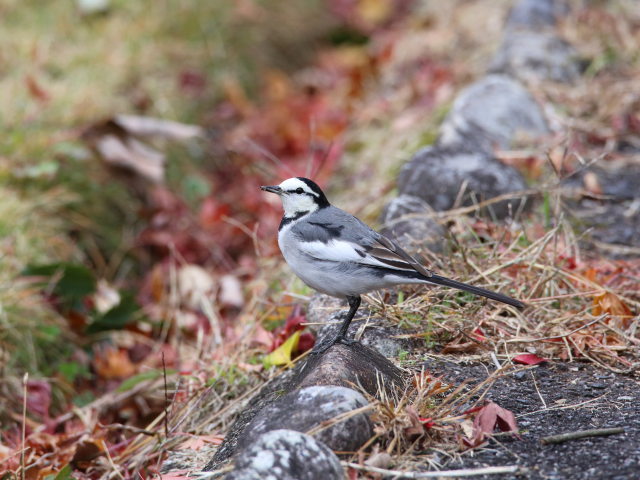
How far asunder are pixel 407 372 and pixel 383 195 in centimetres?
196

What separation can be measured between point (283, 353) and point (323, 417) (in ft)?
3.13

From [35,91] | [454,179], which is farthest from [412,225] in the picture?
[35,91]

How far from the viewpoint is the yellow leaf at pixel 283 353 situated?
3168 mm

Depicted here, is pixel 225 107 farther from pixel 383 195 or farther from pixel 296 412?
pixel 296 412

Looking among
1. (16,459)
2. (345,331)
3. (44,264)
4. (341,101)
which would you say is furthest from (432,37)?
(16,459)

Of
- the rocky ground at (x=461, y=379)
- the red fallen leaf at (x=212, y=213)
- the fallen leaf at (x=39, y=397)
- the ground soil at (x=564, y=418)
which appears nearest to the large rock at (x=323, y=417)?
the rocky ground at (x=461, y=379)

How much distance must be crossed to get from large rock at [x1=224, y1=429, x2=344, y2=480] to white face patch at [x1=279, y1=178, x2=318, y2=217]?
134 centimetres

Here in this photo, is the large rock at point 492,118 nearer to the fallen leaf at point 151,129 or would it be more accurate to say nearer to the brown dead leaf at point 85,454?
the fallen leaf at point 151,129

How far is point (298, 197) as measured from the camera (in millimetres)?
3270

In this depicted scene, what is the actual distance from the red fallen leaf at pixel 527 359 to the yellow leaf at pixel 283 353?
86 cm

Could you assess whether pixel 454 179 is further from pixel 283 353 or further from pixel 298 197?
pixel 283 353

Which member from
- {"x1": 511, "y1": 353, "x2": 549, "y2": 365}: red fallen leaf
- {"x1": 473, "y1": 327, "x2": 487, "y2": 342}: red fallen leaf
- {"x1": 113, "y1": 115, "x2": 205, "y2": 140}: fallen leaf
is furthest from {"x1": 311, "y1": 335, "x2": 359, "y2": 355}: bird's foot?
{"x1": 113, "y1": 115, "x2": 205, "y2": 140}: fallen leaf

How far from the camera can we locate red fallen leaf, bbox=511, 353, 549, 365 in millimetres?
2941

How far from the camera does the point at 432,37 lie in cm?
720
